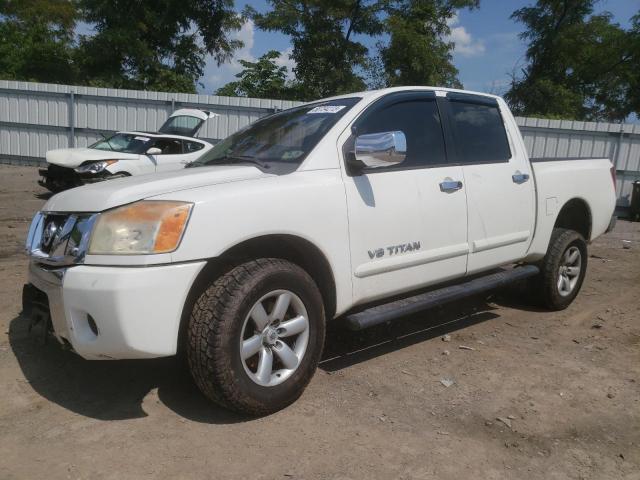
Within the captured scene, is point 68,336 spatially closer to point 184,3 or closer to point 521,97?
point 184,3

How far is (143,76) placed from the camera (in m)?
22.6

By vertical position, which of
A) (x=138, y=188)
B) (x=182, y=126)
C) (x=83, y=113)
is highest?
(x=83, y=113)

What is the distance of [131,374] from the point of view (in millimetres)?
3400

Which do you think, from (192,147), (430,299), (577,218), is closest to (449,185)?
(430,299)

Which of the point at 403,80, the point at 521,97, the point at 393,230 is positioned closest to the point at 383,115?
the point at 393,230

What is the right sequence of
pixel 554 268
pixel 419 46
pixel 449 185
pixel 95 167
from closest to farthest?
pixel 449 185 → pixel 554 268 → pixel 95 167 → pixel 419 46

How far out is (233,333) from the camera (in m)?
2.67

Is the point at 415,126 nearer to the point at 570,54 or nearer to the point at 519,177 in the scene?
the point at 519,177

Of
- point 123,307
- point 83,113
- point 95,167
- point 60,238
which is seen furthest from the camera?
point 83,113

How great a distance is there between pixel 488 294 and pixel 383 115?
2.72m

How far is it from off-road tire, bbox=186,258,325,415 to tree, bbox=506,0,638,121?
2452 cm

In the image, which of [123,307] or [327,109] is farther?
[327,109]

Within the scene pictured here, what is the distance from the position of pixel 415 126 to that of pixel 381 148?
33.3 inches

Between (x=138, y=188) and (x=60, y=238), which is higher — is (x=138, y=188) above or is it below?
above
